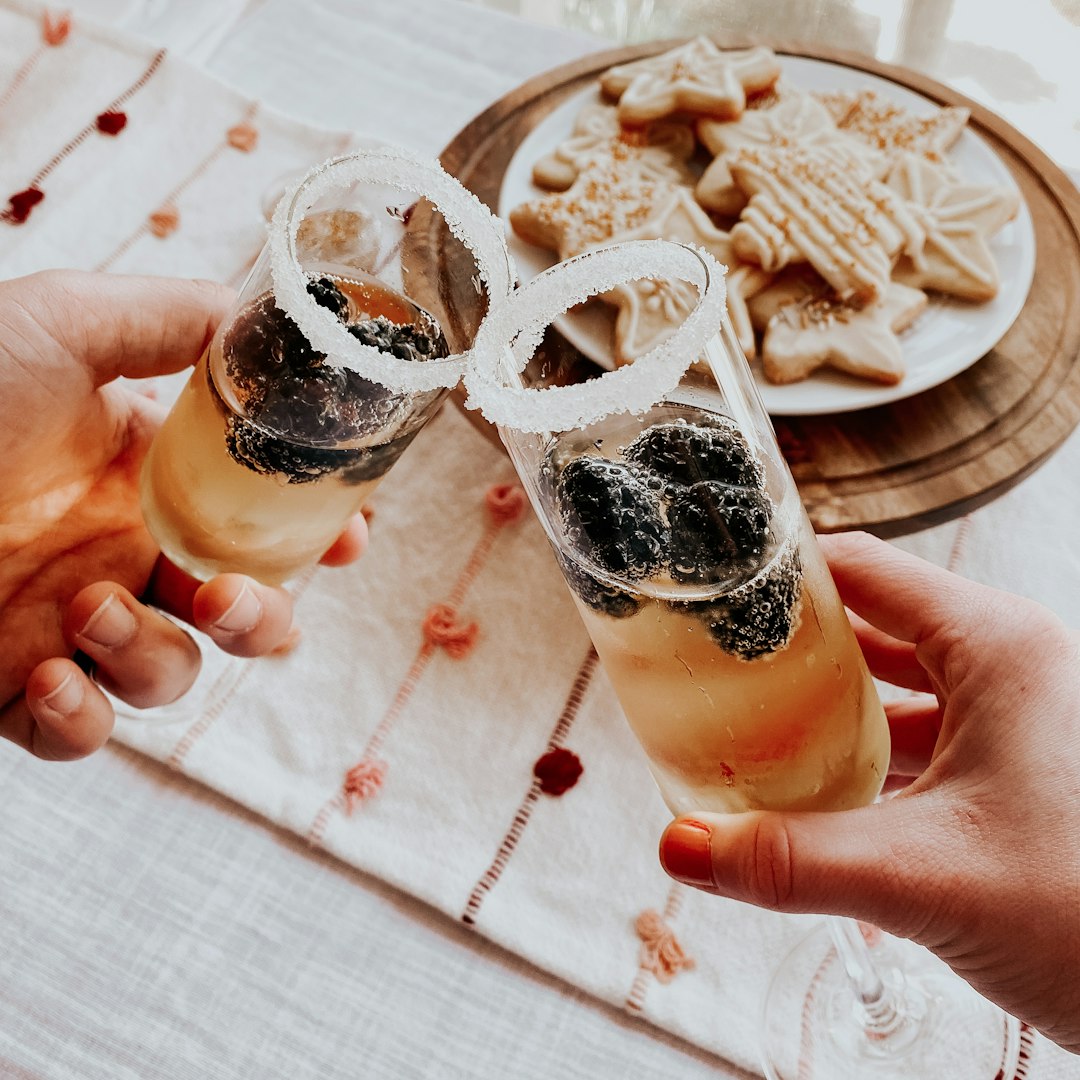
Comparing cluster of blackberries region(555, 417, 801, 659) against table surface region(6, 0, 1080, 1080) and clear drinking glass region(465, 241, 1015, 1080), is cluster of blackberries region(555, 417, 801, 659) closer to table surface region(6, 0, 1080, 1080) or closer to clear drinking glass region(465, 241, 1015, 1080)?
clear drinking glass region(465, 241, 1015, 1080)

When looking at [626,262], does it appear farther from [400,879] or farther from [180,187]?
[180,187]

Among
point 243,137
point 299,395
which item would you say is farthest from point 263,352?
point 243,137

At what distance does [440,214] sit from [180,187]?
1143mm

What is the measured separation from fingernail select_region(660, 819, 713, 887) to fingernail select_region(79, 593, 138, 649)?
0.58 meters

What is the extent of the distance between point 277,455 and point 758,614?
382 millimetres

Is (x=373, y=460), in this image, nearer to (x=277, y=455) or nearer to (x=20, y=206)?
(x=277, y=455)

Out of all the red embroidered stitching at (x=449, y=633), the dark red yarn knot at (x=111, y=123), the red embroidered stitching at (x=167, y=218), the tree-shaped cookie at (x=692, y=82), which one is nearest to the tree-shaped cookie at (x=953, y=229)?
the tree-shaped cookie at (x=692, y=82)

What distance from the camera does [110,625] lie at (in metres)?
1.06

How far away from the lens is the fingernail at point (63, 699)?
1060 mm

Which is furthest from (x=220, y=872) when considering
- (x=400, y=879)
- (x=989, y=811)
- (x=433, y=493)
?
(x=989, y=811)

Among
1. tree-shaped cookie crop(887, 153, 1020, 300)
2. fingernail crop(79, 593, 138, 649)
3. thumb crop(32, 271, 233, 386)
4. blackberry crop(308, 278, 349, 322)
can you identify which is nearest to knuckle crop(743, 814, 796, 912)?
blackberry crop(308, 278, 349, 322)

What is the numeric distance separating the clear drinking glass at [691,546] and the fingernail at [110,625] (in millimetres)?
495

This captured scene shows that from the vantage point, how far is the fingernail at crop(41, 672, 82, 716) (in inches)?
41.7

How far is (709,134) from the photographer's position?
5.15 feet
